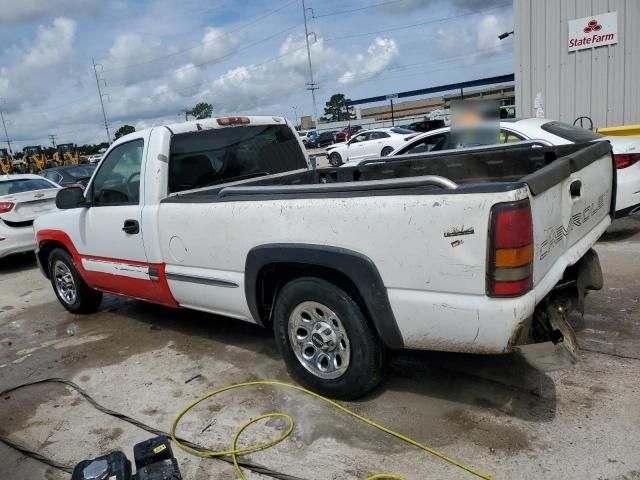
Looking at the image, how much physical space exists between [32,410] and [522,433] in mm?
3378

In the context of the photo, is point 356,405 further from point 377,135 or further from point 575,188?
point 377,135

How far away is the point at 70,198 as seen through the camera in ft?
16.3

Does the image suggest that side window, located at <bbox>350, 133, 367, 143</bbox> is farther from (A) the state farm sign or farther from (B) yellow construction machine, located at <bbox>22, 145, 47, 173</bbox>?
(B) yellow construction machine, located at <bbox>22, 145, 47, 173</bbox>

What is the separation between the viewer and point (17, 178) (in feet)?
32.9

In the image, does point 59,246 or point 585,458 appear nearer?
point 585,458

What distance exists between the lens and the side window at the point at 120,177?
4.49 meters

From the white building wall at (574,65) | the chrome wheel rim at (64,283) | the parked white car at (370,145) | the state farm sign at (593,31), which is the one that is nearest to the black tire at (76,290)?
the chrome wheel rim at (64,283)

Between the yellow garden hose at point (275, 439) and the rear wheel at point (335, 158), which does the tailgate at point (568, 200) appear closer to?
the yellow garden hose at point (275, 439)

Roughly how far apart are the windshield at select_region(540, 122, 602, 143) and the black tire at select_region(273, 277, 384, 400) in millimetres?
4375

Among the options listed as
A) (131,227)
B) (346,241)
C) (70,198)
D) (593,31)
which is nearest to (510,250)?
(346,241)

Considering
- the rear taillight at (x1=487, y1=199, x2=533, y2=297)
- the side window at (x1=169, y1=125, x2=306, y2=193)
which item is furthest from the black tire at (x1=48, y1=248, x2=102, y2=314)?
the rear taillight at (x1=487, y1=199, x2=533, y2=297)

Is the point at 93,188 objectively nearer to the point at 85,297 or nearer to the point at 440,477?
the point at 85,297

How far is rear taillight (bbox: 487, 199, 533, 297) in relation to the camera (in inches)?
97.2

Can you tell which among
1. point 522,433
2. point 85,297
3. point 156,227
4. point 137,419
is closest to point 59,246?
point 85,297
